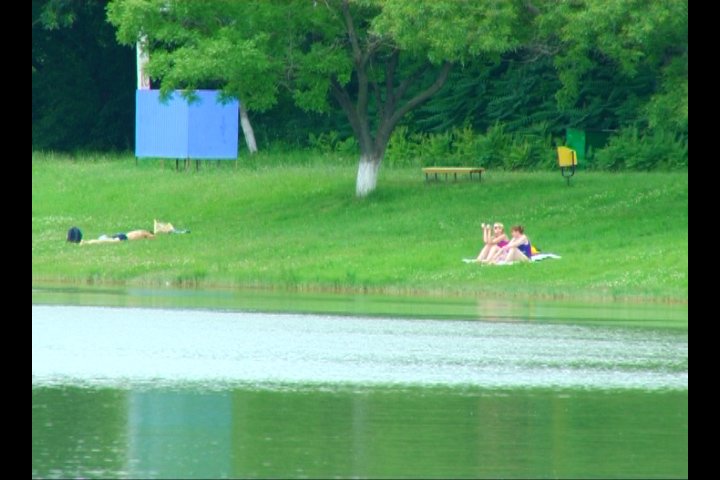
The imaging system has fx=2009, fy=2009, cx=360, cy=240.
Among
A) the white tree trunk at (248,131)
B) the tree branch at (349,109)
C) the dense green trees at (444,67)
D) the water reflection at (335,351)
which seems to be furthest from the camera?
the white tree trunk at (248,131)

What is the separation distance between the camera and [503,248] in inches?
1529

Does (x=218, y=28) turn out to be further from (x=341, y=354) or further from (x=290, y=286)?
(x=341, y=354)

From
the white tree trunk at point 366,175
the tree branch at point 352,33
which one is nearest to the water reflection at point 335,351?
the tree branch at point 352,33

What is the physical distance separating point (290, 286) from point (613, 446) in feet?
71.1

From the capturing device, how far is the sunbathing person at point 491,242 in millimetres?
38875

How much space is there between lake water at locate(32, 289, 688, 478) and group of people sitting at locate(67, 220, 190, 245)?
11.2 m

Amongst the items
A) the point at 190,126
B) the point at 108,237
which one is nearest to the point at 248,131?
the point at 190,126

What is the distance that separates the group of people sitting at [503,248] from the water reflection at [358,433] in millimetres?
16791

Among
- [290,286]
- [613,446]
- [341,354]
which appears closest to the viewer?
[613,446]

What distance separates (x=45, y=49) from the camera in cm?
6284

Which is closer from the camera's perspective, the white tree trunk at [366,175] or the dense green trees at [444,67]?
the dense green trees at [444,67]

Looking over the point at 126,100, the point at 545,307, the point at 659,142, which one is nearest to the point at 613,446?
the point at 545,307

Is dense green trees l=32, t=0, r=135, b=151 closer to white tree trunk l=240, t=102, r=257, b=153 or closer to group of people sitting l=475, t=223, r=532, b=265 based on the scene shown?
white tree trunk l=240, t=102, r=257, b=153

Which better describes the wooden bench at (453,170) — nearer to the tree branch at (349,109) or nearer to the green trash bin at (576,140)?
the tree branch at (349,109)
